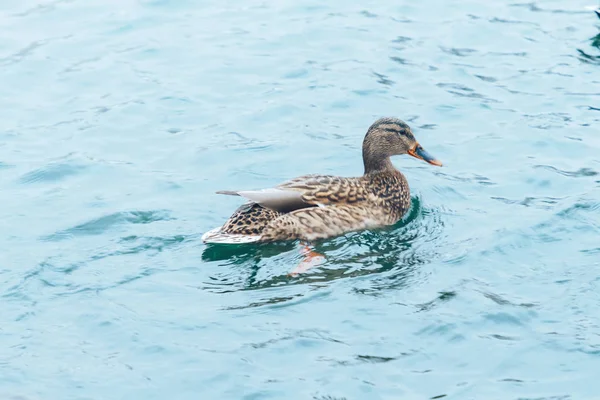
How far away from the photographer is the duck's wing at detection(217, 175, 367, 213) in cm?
1012

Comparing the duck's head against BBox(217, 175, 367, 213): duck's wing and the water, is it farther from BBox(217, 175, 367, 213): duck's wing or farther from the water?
the water

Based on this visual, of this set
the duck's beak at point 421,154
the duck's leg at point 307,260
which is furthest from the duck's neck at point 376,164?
the duck's leg at point 307,260

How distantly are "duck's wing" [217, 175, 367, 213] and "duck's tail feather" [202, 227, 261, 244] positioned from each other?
0.37 meters

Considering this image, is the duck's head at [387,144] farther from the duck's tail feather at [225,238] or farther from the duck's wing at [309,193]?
A: the duck's tail feather at [225,238]

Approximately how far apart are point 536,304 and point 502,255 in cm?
103

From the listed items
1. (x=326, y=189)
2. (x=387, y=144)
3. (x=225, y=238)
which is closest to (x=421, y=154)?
(x=387, y=144)

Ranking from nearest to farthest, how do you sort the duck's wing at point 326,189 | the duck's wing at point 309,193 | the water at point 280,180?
1. the water at point 280,180
2. the duck's wing at point 309,193
3. the duck's wing at point 326,189

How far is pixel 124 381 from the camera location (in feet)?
25.6

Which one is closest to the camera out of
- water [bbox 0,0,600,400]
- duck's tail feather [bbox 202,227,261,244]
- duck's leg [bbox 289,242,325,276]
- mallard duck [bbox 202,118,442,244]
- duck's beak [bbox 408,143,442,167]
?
water [bbox 0,0,600,400]

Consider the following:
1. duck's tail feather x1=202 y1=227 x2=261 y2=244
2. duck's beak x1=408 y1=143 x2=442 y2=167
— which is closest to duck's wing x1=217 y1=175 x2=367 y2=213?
duck's tail feather x1=202 y1=227 x2=261 y2=244

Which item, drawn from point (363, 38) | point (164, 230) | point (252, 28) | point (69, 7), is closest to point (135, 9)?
point (69, 7)

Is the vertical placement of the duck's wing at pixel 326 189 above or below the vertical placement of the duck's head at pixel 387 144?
below

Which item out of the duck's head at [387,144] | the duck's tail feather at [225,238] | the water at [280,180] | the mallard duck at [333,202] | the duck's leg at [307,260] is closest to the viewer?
the water at [280,180]

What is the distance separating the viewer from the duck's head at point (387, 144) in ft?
35.9
